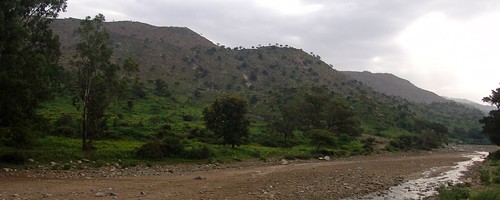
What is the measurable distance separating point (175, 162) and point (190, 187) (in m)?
14.8

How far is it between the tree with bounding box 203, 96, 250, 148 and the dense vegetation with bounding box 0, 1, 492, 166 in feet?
0.42

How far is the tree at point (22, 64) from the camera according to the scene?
27.1 metres

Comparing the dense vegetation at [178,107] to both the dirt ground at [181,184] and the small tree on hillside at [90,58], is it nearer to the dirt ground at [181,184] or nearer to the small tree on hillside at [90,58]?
the small tree on hillside at [90,58]

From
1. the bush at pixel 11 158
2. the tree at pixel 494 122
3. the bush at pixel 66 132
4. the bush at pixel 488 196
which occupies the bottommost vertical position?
the bush at pixel 11 158

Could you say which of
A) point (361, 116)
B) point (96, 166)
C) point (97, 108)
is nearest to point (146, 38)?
point (361, 116)

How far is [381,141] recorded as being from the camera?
86250mm

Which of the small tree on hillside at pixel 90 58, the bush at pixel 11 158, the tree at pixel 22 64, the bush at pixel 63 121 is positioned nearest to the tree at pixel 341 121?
the bush at pixel 63 121

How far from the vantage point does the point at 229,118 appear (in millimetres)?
49812

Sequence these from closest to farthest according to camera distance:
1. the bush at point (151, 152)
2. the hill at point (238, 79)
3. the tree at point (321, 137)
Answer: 1. the bush at point (151, 152)
2. the tree at point (321, 137)
3. the hill at point (238, 79)

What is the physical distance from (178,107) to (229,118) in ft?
150

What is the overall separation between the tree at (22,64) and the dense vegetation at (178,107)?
0.10 metres

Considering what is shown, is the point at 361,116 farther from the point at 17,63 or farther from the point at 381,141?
the point at 17,63

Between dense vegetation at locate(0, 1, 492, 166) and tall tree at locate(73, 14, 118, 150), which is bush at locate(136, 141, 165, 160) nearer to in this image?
dense vegetation at locate(0, 1, 492, 166)

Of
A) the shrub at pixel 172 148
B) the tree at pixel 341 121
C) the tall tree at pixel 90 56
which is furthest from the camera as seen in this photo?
the tree at pixel 341 121
